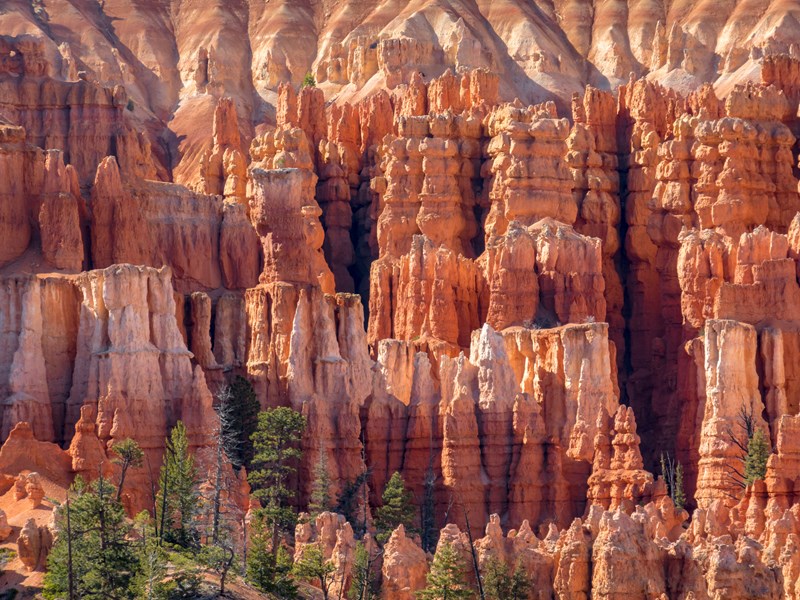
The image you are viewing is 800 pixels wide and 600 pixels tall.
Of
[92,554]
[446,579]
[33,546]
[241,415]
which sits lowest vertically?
[446,579]

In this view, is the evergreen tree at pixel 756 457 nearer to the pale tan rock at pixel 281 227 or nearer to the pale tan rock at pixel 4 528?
the pale tan rock at pixel 281 227

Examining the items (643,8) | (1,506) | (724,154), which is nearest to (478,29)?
(643,8)

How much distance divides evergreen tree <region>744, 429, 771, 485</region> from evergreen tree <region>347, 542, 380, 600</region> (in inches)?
807

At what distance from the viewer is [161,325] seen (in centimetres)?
9994

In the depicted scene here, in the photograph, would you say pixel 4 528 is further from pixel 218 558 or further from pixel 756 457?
pixel 756 457

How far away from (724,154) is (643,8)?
55542 mm

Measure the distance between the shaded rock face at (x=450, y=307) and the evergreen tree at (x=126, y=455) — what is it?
1.96 ft

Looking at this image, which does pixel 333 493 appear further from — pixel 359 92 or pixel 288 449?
pixel 359 92

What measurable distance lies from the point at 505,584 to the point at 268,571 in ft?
21.8

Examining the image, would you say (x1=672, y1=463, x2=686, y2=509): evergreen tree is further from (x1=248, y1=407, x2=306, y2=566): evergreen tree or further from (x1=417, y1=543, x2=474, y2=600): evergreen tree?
(x1=417, y1=543, x2=474, y2=600): evergreen tree

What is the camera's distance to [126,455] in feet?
304

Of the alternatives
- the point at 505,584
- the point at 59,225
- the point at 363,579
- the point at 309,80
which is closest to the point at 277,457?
the point at 59,225

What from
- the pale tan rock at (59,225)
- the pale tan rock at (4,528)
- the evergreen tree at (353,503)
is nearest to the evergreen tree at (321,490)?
the evergreen tree at (353,503)

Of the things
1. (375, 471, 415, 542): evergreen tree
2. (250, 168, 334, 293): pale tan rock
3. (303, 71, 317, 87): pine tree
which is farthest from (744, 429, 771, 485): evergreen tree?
(303, 71, 317, 87): pine tree
